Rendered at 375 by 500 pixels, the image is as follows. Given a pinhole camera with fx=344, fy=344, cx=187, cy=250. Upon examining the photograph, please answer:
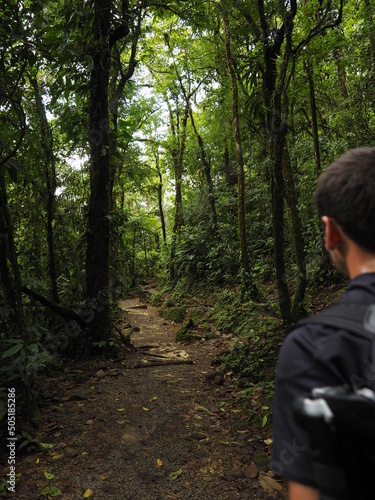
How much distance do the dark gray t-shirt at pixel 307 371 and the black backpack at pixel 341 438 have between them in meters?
0.05

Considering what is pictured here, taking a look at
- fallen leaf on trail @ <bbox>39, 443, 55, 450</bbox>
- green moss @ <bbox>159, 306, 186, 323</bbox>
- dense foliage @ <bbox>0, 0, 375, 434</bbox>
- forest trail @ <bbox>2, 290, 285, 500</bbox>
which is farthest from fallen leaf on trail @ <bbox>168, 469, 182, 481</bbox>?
green moss @ <bbox>159, 306, 186, 323</bbox>

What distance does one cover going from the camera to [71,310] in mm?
6688

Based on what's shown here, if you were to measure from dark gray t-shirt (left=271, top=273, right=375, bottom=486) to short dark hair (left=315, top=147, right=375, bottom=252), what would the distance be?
157 millimetres

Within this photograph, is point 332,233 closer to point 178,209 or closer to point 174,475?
point 174,475

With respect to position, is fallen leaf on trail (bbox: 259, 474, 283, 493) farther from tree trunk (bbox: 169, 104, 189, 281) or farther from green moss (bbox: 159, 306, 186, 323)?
tree trunk (bbox: 169, 104, 189, 281)

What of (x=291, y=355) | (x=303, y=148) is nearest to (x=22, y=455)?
(x=291, y=355)

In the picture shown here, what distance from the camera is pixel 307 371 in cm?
92

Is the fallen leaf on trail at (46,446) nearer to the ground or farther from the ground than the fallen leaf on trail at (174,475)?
farther from the ground

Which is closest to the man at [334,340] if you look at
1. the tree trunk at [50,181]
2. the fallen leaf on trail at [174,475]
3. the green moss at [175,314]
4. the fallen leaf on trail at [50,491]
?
the fallen leaf on trail at [174,475]

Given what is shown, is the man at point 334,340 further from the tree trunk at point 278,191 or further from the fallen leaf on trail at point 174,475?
the tree trunk at point 278,191

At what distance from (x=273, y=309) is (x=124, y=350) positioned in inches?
145

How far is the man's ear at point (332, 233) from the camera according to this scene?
114 centimetres

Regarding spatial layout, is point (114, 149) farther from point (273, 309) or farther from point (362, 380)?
point (362, 380)

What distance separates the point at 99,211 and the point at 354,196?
640 centimetres
